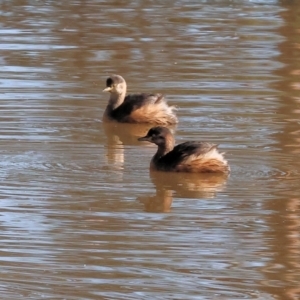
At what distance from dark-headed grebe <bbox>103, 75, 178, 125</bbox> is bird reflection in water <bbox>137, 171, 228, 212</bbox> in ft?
7.28

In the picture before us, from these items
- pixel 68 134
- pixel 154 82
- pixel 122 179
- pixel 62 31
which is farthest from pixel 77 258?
pixel 62 31

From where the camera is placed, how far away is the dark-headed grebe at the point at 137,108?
40.3ft

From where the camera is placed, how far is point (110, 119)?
12398 mm

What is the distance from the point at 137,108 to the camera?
41.2 feet

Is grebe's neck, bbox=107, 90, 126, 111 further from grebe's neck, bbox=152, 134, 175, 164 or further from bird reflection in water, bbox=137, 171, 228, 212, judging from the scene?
bird reflection in water, bbox=137, 171, 228, 212

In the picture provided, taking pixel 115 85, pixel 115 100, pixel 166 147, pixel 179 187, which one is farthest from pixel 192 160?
pixel 115 85

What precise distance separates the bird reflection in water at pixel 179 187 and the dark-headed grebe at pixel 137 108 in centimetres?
222

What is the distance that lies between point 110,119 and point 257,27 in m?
6.96

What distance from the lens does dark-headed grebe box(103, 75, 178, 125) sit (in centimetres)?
1229

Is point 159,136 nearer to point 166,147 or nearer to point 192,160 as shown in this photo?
point 166,147

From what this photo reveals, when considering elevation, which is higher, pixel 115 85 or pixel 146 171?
pixel 115 85

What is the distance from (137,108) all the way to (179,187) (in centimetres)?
308

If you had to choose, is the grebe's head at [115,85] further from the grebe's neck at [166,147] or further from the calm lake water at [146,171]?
the grebe's neck at [166,147]

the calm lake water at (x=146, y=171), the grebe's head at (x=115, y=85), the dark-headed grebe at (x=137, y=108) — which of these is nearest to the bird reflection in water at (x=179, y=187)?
the calm lake water at (x=146, y=171)
